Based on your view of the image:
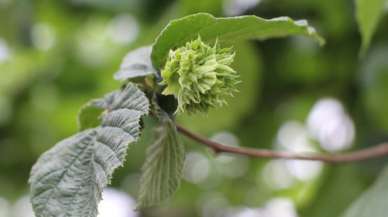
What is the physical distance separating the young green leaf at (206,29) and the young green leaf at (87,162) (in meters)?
0.05

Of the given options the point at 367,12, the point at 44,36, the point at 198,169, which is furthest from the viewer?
the point at 198,169

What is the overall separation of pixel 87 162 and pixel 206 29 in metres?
0.19

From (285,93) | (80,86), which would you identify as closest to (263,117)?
(285,93)

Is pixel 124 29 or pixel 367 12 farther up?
pixel 367 12

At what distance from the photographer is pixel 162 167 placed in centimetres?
83

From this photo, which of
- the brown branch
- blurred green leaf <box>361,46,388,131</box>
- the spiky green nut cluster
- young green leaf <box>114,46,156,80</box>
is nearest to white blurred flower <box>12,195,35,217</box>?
blurred green leaf <box>361,46,388,131</box>

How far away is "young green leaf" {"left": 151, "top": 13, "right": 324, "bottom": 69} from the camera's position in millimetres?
767

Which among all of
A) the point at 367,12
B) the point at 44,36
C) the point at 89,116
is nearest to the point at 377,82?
the point at 367,12

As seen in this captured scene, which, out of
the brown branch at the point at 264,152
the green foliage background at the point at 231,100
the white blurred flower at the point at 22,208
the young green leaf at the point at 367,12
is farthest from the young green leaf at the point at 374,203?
the white blurred flower at the point at 22,208

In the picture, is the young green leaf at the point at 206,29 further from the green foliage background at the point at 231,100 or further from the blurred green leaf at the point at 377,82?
the blurred green leaf at the point at 377,82

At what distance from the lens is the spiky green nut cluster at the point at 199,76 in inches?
28.9

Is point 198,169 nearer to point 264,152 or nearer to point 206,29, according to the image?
point 264,152

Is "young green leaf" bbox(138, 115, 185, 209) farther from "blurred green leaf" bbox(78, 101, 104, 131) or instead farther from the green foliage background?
the green foliage background

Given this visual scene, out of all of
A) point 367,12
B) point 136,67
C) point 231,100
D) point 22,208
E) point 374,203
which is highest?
point 136,67
